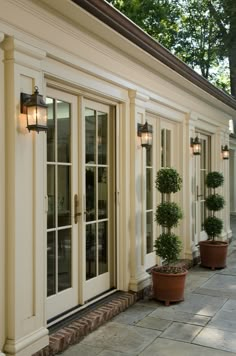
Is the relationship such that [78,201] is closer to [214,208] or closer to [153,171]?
[153,171]

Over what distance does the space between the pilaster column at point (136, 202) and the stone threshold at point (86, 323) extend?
0.24 metres

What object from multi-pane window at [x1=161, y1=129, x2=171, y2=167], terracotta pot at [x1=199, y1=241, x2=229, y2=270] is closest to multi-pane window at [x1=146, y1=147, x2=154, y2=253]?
multi-pane window at [x1=161, y1=129, x2=171, y2=167]

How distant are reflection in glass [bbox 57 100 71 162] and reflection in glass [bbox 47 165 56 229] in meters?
0.16

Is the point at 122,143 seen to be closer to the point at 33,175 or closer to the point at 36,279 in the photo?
the point at 33,175

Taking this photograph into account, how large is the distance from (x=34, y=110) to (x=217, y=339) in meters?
2.38

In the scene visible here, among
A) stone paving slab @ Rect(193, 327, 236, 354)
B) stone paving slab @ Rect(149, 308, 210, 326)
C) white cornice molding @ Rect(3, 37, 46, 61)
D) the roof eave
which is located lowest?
stone paving slab @ Rect(193, 327, 236, 354)

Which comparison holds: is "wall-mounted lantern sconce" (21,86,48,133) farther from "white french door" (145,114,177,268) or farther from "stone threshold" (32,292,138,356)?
"white french door" (145,114,177,268)

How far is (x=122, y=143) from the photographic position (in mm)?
4449

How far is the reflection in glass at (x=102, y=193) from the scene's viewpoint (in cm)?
421

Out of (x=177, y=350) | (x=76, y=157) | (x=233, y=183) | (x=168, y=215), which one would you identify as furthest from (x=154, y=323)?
(x=233, y=183)

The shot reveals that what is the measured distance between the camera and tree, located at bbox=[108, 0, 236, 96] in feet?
42.3

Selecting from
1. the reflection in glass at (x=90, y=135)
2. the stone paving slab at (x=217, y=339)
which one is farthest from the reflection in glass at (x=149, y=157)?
the stone paving slab at (x=217, y=339)

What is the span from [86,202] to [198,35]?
1230 cm

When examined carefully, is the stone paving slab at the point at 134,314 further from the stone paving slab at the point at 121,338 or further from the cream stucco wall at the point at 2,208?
the cream stucco wall at the point at 2,208
